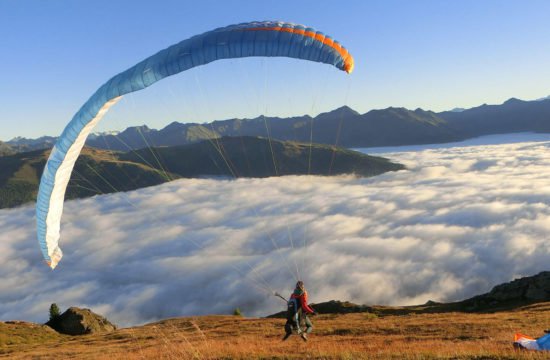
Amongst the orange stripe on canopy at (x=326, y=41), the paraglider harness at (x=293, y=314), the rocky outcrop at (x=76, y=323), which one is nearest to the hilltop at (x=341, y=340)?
the paraglider harness at (x=293, y=314)

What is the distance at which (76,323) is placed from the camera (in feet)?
215

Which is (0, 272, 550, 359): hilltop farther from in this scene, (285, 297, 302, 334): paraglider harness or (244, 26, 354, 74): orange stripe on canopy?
(244, 26, 354, 74): orange stripe on canopy

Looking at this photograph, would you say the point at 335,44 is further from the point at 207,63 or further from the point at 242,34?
the point at 207,63

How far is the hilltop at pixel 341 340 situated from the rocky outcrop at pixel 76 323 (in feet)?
11.2

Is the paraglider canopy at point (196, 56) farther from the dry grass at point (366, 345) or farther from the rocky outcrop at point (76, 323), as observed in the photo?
the rocky outcrop at point (76, 323)

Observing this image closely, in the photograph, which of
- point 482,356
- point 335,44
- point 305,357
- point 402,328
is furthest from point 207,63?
point 402,328

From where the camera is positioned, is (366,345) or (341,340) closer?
(366,345)

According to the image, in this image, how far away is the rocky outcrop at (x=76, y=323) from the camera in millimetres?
65000

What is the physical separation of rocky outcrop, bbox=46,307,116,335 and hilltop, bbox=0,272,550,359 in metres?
3.41

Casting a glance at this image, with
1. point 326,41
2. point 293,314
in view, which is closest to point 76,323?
point 293,314

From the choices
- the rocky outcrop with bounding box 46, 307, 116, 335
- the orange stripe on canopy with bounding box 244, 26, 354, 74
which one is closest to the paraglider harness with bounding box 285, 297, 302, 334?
the orange stripe on canopy with bounding box 244, 26, 354, 74

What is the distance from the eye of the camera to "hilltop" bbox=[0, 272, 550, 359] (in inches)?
460

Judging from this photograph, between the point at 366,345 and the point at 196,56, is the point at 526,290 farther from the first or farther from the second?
the point at 196,56

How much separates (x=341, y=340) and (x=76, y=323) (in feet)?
193
